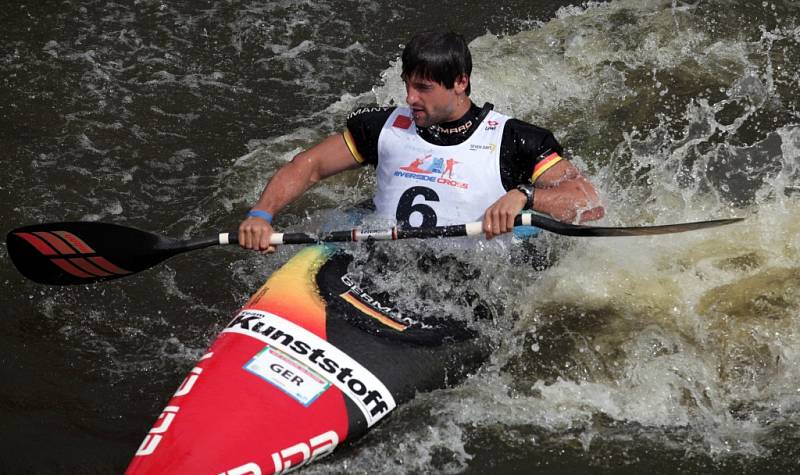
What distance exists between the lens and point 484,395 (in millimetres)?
4352

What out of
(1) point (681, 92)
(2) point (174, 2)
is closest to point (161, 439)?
(1) point (681, 92)

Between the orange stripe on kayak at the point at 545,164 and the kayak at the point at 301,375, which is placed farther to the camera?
the orange stripe on kayak at the point at 545,164

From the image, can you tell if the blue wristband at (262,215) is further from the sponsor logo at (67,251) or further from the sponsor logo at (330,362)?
the sponsor logo at (67,251)

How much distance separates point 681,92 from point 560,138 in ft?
3.65

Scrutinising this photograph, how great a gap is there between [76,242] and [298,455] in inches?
63.8

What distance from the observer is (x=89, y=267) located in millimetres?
4676

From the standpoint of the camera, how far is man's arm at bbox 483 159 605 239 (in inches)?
166

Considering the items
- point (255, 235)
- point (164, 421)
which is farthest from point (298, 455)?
point (255, 235)

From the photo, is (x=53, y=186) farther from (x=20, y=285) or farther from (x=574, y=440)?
(x=574, y=440)

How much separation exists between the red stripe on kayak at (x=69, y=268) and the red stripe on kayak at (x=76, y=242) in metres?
0.09

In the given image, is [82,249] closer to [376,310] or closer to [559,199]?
[376,310]

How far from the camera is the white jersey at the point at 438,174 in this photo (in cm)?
451

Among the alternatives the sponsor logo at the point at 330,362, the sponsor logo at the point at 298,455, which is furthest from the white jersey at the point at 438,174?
the sponsor logo at the point at 298,455

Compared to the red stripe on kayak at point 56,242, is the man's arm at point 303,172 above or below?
above
